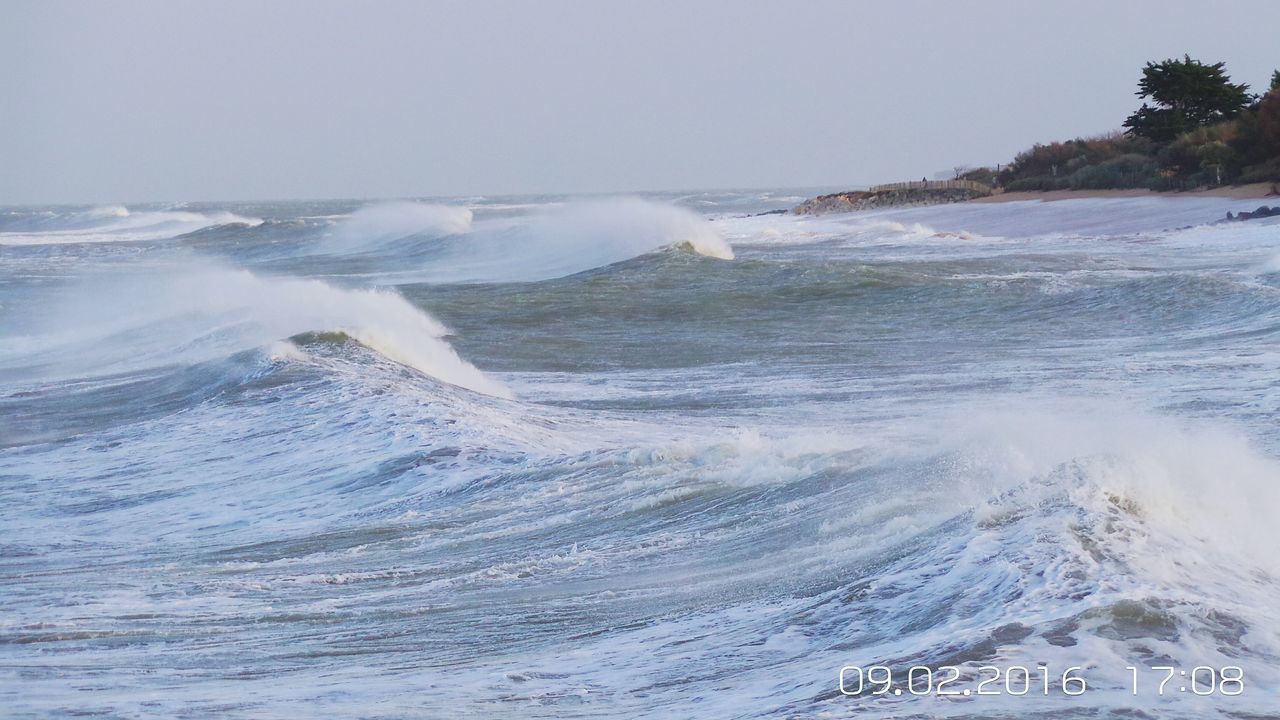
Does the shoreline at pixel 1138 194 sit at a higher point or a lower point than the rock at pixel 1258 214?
higher

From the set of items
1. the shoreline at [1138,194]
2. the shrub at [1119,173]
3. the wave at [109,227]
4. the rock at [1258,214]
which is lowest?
the rock at [1258,214]

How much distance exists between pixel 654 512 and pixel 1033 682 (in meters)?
4.05

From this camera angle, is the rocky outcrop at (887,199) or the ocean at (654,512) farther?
the rocky outcrop at (887,199)

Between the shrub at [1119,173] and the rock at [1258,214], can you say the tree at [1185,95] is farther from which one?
the rock at [1258,214]

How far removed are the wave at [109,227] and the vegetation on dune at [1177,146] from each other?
36.7 m

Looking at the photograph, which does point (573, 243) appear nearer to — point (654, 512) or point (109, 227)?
point (654, 512)

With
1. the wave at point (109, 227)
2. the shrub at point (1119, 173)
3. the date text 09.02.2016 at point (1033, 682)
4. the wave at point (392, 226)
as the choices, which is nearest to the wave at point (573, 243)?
the wave at point (392, 226)

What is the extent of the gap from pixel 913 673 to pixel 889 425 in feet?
20.5

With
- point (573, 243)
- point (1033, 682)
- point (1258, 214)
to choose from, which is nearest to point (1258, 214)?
point (1258, 214)

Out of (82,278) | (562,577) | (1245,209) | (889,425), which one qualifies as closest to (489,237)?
(82,278)

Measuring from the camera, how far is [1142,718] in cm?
441

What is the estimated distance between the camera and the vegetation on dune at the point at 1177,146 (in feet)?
140

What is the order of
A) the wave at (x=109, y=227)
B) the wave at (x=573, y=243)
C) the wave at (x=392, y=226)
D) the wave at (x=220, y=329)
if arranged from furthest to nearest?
1. the wave at (x=109, y=227)
2. the wave at (x=392, y=226)
3. the wave at (x=573, y=243)
4. the wave at (x=220, y=329)

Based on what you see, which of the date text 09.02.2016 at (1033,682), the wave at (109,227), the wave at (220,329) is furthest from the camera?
the wave at (109,227)
